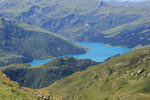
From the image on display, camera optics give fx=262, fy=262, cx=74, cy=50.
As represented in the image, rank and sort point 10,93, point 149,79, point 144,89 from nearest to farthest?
point 10,93 < point 144,89 < point 149,79

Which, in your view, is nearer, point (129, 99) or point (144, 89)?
point (129, 99)

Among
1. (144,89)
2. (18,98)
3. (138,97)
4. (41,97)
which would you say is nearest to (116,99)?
(144,89)

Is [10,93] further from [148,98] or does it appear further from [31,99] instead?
[148,98]

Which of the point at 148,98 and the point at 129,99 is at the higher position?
the point at 148,98

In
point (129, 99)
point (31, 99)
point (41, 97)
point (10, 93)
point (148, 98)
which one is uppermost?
point (10, 93)

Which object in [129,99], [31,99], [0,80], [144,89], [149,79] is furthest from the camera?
[149,79]

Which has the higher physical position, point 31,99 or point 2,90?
point 2,90

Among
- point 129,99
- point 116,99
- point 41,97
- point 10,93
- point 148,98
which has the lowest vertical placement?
point 116,99

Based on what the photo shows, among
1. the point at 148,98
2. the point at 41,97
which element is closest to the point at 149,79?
the point at 148,98

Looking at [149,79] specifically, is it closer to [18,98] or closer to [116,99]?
[116,99]
